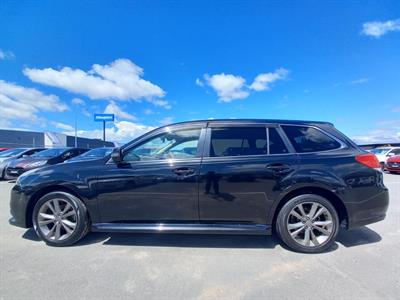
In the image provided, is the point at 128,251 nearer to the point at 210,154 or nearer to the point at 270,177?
the point at 210,154

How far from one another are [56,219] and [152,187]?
Result: 1.47 metres

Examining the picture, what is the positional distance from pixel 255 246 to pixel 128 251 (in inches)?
68.6

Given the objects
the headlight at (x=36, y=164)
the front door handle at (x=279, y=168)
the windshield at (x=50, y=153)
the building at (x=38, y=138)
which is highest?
the building at (x=38, y=138)

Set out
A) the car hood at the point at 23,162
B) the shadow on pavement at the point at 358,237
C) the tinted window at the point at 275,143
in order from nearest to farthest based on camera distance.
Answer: the tinted window at the point at 275,143 < the shadow on pavement at the point at 358,237 < the car hood at the point at 23,162

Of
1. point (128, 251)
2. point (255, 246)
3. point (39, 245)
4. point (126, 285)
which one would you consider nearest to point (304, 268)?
point (255, 246)

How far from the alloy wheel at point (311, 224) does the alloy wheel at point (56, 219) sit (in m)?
3.02

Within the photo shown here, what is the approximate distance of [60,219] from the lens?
11.2 ft

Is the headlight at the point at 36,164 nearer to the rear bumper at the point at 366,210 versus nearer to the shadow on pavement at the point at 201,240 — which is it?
the shadow on pavement at the point at 201,240

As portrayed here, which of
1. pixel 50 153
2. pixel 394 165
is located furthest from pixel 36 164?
pixel 394 165

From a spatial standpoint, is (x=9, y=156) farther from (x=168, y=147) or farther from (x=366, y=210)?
(x=366, y=210)

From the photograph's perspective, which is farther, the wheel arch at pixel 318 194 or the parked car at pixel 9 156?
the parked car at pixel 9 156

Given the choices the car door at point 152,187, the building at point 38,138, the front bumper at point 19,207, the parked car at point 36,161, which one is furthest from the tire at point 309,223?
the building at point 38,138

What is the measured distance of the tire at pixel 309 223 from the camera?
10.5 ft

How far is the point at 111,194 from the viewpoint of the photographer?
10.8ft
